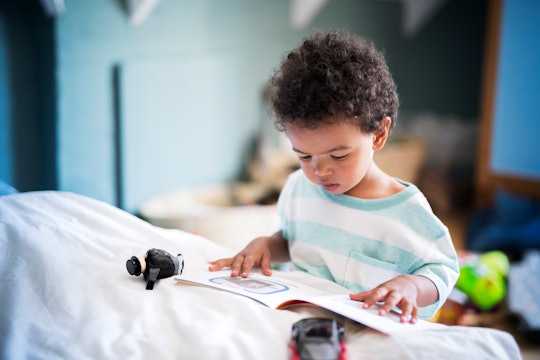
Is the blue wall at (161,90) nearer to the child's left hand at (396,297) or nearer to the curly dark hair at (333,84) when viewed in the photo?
the curly dark hair at (333,84)

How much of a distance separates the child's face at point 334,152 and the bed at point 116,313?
0.54ft

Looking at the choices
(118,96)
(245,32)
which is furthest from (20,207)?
(245,32)

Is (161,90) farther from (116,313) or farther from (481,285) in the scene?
(116,313)

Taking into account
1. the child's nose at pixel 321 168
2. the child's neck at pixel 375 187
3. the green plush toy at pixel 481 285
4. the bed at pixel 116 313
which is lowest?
the green plush toy at pixel 481 285

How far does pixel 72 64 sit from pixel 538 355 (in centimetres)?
165

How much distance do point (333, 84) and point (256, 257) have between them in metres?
A: 0.30

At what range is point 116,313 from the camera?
820 mm

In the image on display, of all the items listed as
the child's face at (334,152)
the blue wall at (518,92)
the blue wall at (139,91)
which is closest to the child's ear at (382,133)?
the child's face at (334,152)

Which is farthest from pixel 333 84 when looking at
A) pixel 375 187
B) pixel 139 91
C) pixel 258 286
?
pixel 139 91

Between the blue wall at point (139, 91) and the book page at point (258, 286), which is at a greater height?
the blue wall at point (139, 91)

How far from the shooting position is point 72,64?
6.98ft

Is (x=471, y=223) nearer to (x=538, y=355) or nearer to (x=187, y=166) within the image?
(x=538, y=355)

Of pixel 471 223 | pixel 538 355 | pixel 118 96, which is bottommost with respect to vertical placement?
pixel 538 355

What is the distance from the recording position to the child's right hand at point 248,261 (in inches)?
40.0
